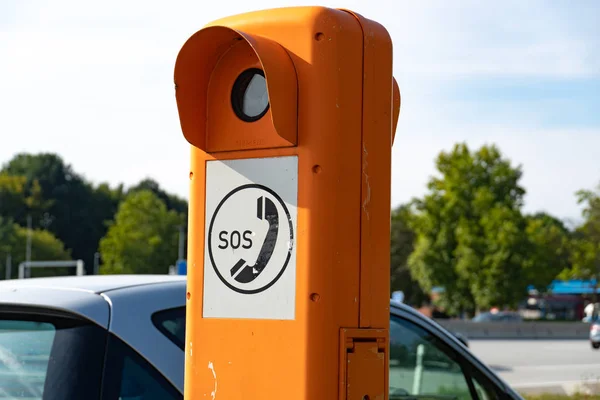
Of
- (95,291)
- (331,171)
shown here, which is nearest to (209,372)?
(331,171)

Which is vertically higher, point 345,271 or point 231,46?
point 231,46

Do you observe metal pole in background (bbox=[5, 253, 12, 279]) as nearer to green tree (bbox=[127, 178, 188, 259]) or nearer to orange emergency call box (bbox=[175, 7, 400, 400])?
green tree (bbox=[127, 178, 188, 259])

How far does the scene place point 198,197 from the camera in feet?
6.81

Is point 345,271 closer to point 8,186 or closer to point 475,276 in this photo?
point 475,276

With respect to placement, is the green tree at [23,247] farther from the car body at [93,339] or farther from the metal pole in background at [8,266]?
the car body at [93,339]

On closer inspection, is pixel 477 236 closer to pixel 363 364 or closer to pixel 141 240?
pixel 141 240

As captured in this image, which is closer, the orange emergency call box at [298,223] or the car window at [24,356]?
the orange emergency call box at [298,223]

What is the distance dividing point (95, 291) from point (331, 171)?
136 centimetres

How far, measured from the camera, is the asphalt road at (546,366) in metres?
16.9

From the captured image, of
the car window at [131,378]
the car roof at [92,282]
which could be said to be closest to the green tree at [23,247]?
the car roof at [92,282]

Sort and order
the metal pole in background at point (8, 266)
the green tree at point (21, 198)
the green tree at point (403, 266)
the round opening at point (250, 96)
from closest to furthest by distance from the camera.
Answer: the round opening at point (250, 96), the metal pole in background at point (8, 266), the green tree at point (403, 266), the green tree at point (21, 198)

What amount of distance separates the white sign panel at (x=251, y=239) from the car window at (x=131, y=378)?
0.88 metres

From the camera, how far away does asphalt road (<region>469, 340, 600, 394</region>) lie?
1688cm

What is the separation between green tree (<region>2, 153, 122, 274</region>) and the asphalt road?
6437 cm
